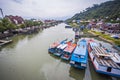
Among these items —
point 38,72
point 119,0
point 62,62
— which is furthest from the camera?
point 119,0

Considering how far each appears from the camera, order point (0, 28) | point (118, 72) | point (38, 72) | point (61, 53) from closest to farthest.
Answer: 1. point (118, 72)
2. point (38, 72)
3. point (61, 53)
4. point (0, 28)

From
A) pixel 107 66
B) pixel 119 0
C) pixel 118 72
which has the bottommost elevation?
pixel 118 72

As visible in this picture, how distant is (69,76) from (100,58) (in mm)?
4559

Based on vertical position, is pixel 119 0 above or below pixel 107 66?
above

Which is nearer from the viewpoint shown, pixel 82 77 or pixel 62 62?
pixel 82 77

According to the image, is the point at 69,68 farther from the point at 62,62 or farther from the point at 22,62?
the point at 22,62

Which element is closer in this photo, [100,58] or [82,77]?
[82,77]

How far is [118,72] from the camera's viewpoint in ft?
27.0

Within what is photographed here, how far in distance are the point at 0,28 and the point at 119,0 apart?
4614 inches

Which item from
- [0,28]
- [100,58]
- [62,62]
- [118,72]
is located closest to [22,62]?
[62,62]

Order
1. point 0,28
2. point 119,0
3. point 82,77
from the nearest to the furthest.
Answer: point 82,77 < point 0,28 < point 119,0

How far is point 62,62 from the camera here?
12266 millimetres

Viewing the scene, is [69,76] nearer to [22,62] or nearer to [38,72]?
[38,72]

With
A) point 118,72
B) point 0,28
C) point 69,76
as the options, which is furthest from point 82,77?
point 0,28
